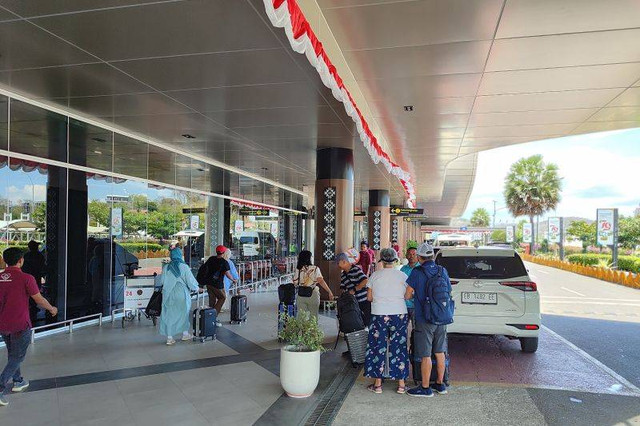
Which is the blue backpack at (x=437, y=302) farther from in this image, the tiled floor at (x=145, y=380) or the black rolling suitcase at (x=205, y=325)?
the black rolling suitcase at (x=205, y=325)

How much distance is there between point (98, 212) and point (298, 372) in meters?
6.76

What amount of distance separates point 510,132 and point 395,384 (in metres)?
8.18

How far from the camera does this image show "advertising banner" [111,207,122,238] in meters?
10.4

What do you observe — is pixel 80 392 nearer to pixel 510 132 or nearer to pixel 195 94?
pixel 195 94

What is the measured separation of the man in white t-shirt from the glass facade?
6318mm

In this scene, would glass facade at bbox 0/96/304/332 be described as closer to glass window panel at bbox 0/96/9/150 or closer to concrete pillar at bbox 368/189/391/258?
glass window panel at bbox 0/96/9/150

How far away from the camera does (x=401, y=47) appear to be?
251 inches

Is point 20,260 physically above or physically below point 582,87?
below

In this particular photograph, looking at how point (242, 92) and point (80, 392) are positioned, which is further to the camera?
point (242, 92)

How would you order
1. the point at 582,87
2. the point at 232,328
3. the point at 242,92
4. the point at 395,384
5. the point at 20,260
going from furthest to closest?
the point at 232,328 < the point at 582,87 < the point at 242,92 < the point at 395,384 < the point at 20,260

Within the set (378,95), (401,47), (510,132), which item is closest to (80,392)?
(401,47)

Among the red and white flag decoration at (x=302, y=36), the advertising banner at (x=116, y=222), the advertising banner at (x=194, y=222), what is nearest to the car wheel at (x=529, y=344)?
the red and white flag decoration at (x=302, y=36)

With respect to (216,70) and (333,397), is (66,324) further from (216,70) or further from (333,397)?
(333,397)

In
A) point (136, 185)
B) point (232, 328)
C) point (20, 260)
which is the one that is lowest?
point (232, 328)
